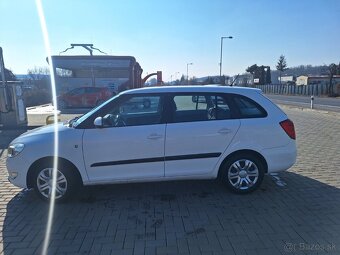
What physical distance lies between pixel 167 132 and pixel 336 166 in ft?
12.3

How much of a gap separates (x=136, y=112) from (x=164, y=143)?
66cm

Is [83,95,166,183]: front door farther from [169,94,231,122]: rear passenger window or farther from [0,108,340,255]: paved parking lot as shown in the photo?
[0,108,340,255]: paved parking lot

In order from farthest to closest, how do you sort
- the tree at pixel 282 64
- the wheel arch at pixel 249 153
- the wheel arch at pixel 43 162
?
the tree at pixel 282 64 < the wheel arch at pixel 249 153 < the wheel arch at pixel 43 162

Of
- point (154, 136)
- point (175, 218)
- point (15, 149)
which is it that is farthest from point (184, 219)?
point (15, 149)

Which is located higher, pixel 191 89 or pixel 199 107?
pixel 191 89

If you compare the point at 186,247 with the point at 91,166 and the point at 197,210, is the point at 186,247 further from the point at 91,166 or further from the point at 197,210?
the point at 91,166

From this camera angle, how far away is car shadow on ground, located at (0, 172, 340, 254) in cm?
345

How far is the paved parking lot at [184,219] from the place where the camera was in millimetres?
3365

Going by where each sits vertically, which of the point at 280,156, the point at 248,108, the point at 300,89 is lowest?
the point at 300,89

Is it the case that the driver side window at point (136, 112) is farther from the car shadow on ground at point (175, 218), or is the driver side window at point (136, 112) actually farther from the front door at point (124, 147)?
the car shadow on ground at point (175, 218)

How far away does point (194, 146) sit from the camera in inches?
180

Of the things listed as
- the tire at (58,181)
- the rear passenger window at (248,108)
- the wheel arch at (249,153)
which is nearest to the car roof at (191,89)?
the rear passenger window at (248,108)

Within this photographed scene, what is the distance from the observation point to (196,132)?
4.54 metres

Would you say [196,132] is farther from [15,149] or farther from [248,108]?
[15,149]
